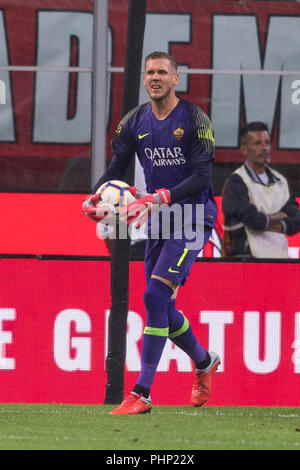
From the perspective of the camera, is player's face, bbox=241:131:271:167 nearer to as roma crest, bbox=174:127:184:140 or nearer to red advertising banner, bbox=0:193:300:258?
red advertising banner, bbox=0:193:300:258

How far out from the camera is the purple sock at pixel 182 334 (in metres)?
7.57

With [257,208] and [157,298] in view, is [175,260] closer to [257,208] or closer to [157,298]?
[157,298]

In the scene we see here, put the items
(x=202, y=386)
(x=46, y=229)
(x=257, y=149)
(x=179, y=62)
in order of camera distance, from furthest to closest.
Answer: (x=179, y=62) → (x=257, y=149) → (x=46, y=229) → (x=202, y=386)

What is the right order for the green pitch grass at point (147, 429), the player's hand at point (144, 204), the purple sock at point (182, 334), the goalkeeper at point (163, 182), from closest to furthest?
1. the green pitch grass at point (147, 429)
2. the player's hand at point (144, 204)
3. the goalkeeper at point (163, 182)
4. the purple sock at point (182, 334)

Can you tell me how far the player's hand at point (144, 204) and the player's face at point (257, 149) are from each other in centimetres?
310

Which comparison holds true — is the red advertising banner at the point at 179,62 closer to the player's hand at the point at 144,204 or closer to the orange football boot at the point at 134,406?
the player's hand at the point at 144,204

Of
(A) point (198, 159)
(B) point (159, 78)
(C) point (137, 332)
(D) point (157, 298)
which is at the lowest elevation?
(C) point (137, 332)

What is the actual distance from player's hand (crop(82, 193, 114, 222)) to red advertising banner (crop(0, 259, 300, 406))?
1548mm

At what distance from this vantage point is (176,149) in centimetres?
728

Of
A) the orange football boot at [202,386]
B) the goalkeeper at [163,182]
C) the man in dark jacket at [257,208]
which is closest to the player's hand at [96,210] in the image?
the goalkeeper at [163,182]

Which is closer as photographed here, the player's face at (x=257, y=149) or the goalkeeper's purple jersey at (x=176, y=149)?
the goalkeeper's purple jersey at (x=176, y=149)

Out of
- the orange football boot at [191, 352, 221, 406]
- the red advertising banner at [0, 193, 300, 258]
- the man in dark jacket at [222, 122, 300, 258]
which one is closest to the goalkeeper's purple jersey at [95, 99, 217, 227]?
the orange football boot at [191, 352, 221, 406]

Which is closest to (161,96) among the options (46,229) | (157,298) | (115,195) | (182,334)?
(115,195)

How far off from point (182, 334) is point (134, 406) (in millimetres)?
751
